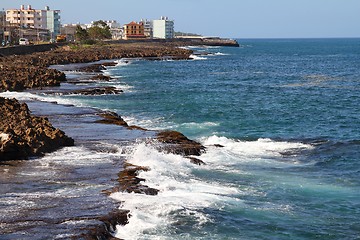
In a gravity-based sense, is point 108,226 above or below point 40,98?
above

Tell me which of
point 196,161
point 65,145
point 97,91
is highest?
point 65,145

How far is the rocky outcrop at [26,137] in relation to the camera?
22078 millimetres

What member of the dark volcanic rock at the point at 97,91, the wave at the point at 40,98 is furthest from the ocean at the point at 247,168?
the dark volcanic rock at the point at 97,91

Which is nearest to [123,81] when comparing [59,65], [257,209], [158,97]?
[158,97]

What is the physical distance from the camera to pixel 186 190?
757 inches

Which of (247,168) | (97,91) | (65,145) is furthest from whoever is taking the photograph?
(97,91)

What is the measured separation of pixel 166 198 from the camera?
59.2 ft

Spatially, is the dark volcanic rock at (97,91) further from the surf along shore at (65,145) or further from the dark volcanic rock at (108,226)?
the dark volcanic rock at (108,226)

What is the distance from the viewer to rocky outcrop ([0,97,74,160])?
72.4 ft

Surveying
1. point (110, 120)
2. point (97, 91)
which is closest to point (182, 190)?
point (110, 120)

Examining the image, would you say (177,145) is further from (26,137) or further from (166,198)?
(166,198)

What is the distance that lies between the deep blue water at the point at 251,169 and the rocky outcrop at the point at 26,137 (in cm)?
320

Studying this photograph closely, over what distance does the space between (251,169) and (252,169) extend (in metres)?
0.04

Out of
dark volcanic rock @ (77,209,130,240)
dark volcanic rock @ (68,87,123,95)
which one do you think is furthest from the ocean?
dark volcanic rock @ (68,87,123,95)
